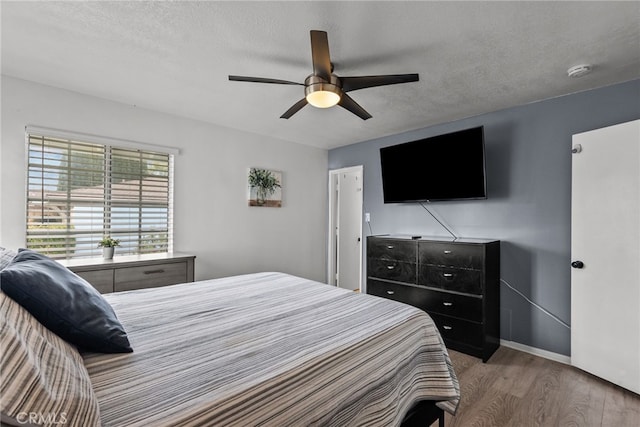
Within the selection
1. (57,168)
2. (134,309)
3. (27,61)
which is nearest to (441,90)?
(134,309)

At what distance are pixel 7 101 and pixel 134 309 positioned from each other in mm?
2346

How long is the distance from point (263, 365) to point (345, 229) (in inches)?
162

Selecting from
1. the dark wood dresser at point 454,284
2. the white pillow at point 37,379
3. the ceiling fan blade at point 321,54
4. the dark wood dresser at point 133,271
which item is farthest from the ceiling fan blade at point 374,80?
the dark wood dresser at point 133,271

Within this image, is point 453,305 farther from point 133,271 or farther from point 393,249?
point 133,271

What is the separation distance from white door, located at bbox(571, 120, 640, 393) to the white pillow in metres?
3.28

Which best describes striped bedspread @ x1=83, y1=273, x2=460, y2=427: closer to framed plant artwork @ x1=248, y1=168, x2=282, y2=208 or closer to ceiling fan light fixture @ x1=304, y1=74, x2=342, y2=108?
ceiling fan light fixture @ x1=304, y1=74, x2=342, y2=108

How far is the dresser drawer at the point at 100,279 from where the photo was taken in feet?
8.40

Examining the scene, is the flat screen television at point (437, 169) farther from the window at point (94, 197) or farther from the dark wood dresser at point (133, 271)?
the window at point (94, 197)

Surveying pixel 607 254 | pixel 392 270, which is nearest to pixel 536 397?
pixel 607 254

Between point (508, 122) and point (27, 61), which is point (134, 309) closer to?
point (27, 61)

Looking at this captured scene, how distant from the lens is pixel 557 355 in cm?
278

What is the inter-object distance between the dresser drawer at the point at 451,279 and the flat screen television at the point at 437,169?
81 cm

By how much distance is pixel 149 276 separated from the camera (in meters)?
2.90

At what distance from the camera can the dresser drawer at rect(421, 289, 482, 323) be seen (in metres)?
2.83
